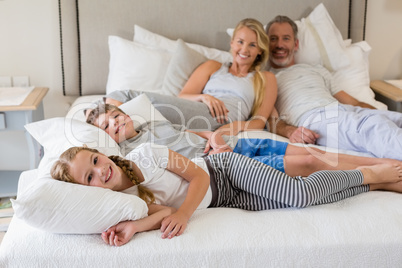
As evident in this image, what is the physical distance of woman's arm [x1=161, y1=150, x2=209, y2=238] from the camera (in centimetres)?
145

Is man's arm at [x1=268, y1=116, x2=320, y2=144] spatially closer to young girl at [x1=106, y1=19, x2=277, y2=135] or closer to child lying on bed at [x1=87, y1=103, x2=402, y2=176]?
young girl at [x1=106, y1=19, x2=277, y2=135]

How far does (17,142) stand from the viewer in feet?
9.74

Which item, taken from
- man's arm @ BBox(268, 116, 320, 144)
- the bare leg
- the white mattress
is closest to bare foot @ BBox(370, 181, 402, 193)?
the bare leg

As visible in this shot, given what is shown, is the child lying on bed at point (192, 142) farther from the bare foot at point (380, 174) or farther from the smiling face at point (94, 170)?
the smiling face at point (94, 170)

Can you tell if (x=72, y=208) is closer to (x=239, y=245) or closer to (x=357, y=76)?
(x=239, y=245)

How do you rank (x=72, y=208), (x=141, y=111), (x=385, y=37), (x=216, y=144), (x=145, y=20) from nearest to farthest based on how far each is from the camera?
(x=72, y=208) → (x=216, y=144) → (x=141, y=111) → (x=145, y=20) → (x=385, y=37)

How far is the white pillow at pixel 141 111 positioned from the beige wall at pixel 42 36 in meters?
0.94

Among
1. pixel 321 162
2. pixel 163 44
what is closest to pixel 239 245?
pixel 321 162

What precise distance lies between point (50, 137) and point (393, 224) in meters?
1.37

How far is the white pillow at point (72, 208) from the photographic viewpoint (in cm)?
137

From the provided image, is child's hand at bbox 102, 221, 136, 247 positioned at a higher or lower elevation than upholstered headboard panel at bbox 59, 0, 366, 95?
lower

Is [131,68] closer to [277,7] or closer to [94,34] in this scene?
[94,34]

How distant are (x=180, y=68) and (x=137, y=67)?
0.26m

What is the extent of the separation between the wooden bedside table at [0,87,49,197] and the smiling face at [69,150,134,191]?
1.06 m
